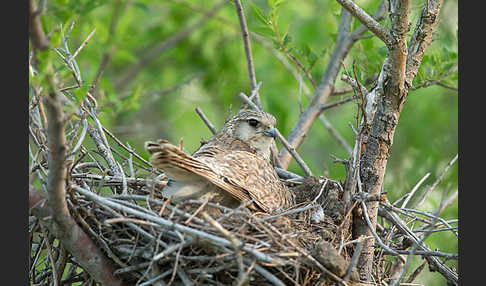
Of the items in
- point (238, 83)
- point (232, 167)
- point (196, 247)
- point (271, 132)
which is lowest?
point (196, 247)

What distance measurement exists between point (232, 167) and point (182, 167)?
910mm

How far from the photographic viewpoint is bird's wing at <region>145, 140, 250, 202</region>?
337 centimetres

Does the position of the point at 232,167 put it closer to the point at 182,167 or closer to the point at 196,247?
the point at 182,167

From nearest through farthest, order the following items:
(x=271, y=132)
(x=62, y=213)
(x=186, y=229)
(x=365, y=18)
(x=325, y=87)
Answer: (x=62, y=213)
(x=186, y=229)
(x=365, y=18)
(x=271, y=132)
(x=325, y=87)

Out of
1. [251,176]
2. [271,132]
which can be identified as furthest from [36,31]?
[271,132]

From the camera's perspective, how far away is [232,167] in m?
4.41

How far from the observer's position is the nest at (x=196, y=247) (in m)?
3.27

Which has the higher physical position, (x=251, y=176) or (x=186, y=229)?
(x=251, y=176)

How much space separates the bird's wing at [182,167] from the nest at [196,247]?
174 millimetres

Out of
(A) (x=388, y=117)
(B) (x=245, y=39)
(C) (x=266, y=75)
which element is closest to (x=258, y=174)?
(A) (x=388, y=117)

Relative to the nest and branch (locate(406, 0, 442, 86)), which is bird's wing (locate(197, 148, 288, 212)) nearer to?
the nest

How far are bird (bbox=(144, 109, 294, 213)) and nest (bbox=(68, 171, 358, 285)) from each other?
0.49ft

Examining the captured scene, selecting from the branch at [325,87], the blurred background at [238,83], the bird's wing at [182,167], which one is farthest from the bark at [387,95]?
the blurred background at [238,83]

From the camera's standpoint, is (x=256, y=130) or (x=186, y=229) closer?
(x=186, y=229)
